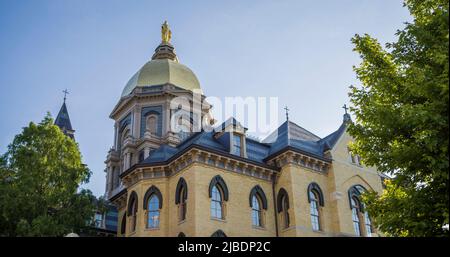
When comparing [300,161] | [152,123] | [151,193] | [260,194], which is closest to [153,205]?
[151,193]

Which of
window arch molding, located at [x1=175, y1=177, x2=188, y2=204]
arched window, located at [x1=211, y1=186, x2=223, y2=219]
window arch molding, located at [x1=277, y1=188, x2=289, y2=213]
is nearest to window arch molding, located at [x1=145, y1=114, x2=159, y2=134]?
window arch molding, located at [x1=175, y1=177, x2=188, y2=204]

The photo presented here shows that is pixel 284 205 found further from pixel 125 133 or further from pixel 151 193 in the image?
pixel 125 133

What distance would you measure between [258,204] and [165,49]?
30.1m

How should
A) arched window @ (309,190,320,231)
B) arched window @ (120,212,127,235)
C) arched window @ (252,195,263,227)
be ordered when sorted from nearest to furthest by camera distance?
arched window @ (252,195,263,227) < arched window @ (309,190,320,231) < arched window @ (120,212,127,235)

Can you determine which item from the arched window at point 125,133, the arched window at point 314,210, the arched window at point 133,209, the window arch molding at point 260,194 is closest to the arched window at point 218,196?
the window arch molding at point 260,194

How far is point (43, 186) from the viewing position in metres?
Result: 25.2

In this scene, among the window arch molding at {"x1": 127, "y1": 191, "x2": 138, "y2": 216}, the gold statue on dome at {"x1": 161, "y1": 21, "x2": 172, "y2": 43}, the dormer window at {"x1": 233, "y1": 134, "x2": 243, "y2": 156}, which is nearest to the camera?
the dormer window at {"x1": 233, "y1": 134, "x2": 243, "y2": 156}

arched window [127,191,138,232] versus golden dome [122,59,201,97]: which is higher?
golden dome [122,59,201,97]

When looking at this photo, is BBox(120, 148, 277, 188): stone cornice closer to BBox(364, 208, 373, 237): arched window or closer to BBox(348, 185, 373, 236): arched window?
BBox(348, 185, 373, 236): arched window

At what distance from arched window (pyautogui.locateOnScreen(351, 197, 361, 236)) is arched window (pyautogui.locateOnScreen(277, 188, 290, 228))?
434 cm

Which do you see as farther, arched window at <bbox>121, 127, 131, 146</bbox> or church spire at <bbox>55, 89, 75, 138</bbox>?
church spire at <bbox>55, 89, 75, 138</bbox>

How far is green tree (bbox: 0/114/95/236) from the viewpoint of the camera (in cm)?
2352

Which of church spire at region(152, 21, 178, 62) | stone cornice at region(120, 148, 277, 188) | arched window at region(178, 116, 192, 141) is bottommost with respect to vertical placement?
stone cornice at region(120, 148, 277, 188)

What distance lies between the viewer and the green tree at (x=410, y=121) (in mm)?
11641
